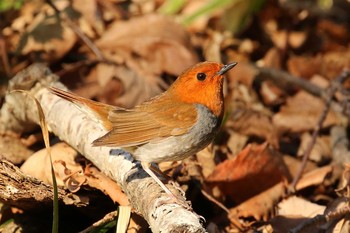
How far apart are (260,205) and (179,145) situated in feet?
3.73

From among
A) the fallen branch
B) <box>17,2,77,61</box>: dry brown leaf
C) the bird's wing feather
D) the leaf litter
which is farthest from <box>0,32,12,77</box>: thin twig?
the bird's wing feather

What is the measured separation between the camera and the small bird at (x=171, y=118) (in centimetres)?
425

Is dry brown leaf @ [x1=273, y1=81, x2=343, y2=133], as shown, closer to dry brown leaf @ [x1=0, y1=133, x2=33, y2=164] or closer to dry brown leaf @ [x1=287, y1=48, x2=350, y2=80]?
dry brown leaf @ [x1=287, y1=48, x2=350, y2=80]

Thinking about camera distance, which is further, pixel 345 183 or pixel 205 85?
pixel 345 183

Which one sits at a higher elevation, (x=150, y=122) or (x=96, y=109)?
(x=96, y=109)

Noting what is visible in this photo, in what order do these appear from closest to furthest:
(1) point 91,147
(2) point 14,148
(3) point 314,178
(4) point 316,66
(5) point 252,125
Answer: (1) point 91,147 → (2) point 14,148 → (3) point 314,178 → (5) point 252,125 → (4) point 316,66

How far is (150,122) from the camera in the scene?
443cm

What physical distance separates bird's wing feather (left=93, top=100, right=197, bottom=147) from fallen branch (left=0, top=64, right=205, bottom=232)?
201 mm

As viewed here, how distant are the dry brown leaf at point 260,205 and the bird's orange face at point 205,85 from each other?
0.92 meters

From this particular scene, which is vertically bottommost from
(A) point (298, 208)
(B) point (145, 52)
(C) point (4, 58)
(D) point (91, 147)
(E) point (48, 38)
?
(A) point (298, 208)

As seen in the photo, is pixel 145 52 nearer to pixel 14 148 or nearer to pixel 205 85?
pixel 14 148

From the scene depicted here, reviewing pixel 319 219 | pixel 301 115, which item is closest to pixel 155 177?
pixel 319 219

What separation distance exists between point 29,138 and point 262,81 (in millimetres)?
2718

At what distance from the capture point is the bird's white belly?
4.24 meters
